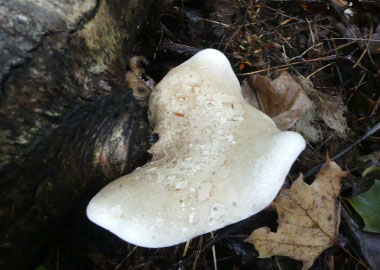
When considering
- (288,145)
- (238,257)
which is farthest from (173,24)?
(238,257)

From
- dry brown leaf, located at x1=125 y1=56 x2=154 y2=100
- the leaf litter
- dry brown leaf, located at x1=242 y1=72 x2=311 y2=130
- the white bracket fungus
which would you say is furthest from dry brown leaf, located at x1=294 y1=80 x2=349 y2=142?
dry brown leaf, located at x1=125 y1=56 x2=154 y2=100

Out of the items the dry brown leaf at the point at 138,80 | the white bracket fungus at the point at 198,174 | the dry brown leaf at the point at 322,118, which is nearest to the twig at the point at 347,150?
the dry brown leaf at the point at 322,118

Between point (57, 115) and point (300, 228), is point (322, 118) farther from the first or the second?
point (57, 115)

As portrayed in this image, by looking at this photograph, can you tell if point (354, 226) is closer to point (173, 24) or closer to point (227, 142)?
point (227, 142)

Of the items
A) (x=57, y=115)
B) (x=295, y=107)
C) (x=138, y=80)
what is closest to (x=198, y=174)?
(x=57, y=115)

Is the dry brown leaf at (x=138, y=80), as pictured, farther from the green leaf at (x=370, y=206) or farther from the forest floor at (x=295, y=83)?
the green leaf at (x=370, y=206)

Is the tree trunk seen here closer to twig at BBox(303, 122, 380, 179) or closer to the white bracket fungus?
the white bracket fungus
